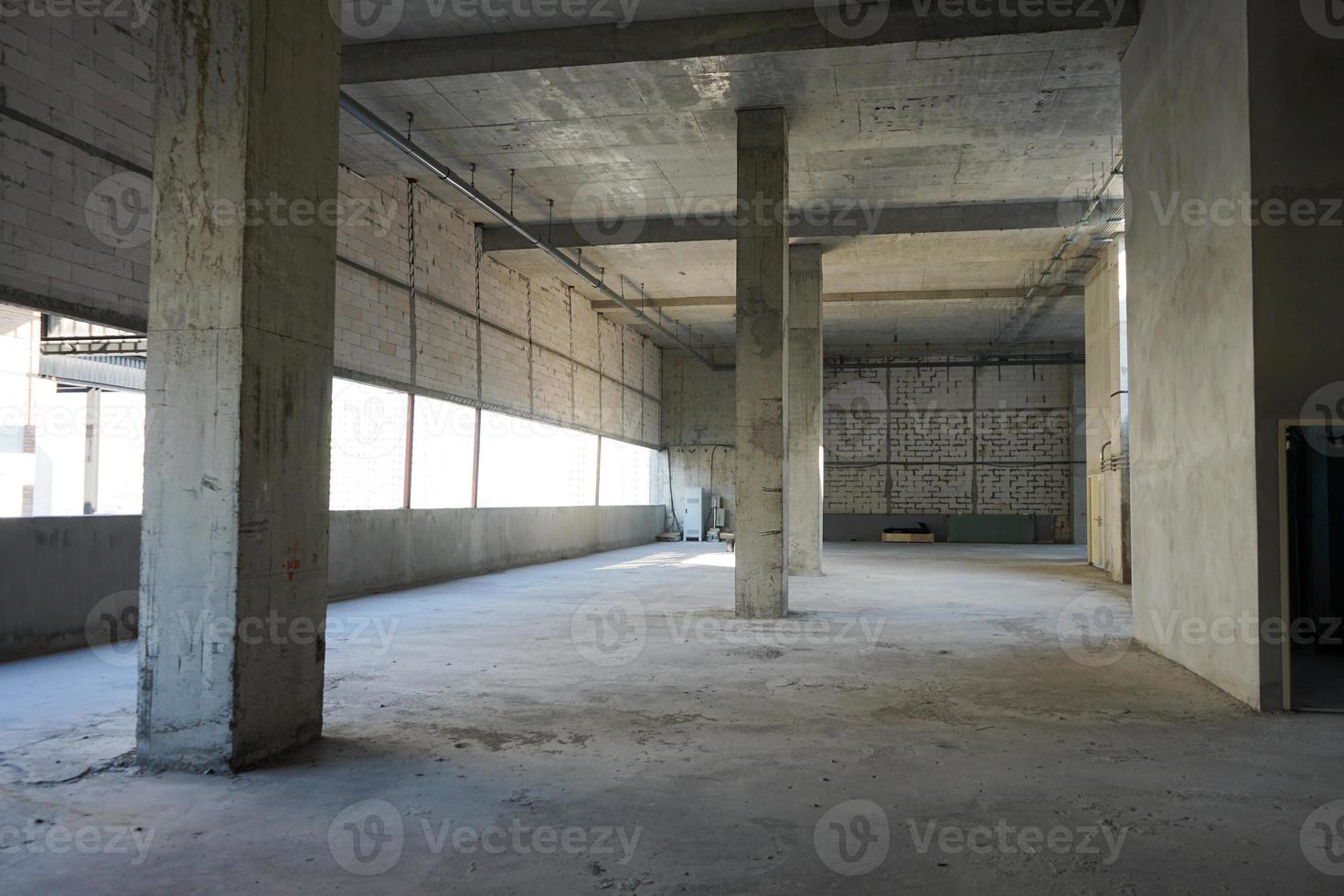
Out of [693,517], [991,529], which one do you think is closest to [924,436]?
[991,529]

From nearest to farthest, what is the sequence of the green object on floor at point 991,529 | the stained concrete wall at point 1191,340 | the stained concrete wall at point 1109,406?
the stained concrete wall at point 1191,340, the stained concrete wall at point 1109,406, the green object on floor at point 991,529

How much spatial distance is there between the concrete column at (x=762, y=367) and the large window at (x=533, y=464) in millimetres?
6835

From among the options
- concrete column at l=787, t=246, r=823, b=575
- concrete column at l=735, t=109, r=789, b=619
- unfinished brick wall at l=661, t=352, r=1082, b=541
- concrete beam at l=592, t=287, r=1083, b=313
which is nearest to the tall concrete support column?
concrete column at l=735, t=109, r=789, b=619

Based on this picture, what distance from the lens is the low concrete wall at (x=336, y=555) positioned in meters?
7.45

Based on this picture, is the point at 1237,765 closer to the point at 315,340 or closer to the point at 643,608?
the point at 315,340

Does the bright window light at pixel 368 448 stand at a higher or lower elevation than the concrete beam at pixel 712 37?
lower

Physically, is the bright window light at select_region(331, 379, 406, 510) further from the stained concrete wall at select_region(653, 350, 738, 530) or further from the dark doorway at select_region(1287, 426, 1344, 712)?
the stained concrete wall at select_region(653, 350, 738, 530)

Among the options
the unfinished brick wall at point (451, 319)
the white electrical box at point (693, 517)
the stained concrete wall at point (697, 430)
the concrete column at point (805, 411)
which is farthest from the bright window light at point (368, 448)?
the stained concrete wall at point (697, 430)

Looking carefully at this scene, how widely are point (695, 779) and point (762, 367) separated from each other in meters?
6.40

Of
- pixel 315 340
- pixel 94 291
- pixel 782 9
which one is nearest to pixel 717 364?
pixel 782 9

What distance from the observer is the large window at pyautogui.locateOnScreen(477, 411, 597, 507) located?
16.2m

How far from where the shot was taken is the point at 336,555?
11648 mm

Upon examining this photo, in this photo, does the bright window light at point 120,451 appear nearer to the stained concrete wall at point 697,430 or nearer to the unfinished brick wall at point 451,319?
the unfinished brick wall at point 451,319

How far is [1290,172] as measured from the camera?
6020mm
